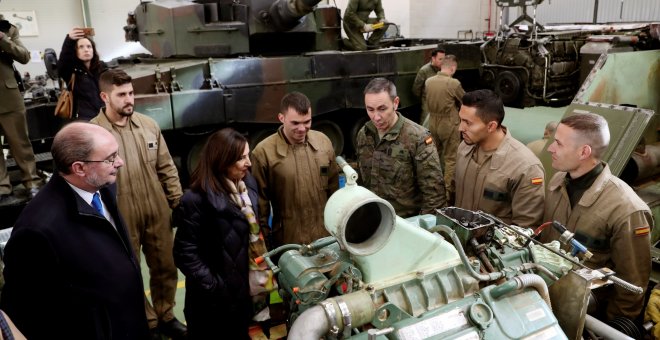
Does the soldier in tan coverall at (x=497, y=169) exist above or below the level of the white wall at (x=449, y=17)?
below

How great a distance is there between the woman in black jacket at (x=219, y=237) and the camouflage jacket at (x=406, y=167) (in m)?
0.99

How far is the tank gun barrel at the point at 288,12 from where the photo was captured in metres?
6.22

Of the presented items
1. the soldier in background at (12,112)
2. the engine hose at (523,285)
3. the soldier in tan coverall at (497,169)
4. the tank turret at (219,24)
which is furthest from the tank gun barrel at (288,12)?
the engine hose at (523,285)

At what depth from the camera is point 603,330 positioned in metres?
2.08

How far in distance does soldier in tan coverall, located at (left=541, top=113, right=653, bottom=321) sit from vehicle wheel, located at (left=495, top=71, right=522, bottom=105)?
566 cm

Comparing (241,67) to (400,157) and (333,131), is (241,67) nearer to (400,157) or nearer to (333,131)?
(333,131)

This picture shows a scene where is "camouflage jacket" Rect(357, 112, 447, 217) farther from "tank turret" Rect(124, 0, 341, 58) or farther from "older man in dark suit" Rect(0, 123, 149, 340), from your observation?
"tank turret" Rect(124, 0, 341, 58)

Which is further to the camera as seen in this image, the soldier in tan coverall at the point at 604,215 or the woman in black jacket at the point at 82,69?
the woman in black jacket at the point at 82,69

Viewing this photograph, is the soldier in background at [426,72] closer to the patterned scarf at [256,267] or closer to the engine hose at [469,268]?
the patterned scarf at [256,267]

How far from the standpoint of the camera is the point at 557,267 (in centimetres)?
210

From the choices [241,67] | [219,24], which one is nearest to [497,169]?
[241,67]

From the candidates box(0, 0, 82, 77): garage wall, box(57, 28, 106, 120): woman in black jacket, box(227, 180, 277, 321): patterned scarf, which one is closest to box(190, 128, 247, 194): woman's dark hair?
box(227, 180, 277, 321): patterned scarf

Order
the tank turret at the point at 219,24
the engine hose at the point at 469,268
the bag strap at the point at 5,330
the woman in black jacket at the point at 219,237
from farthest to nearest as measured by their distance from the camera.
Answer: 1. the tank turret at the point at 219,24
2. the woman in black jacket at the point at 219,237
3. the engine hose at the point at 469,268
4. the bag strap at the point at 5,330

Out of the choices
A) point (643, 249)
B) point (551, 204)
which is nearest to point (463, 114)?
point (551, 204)
